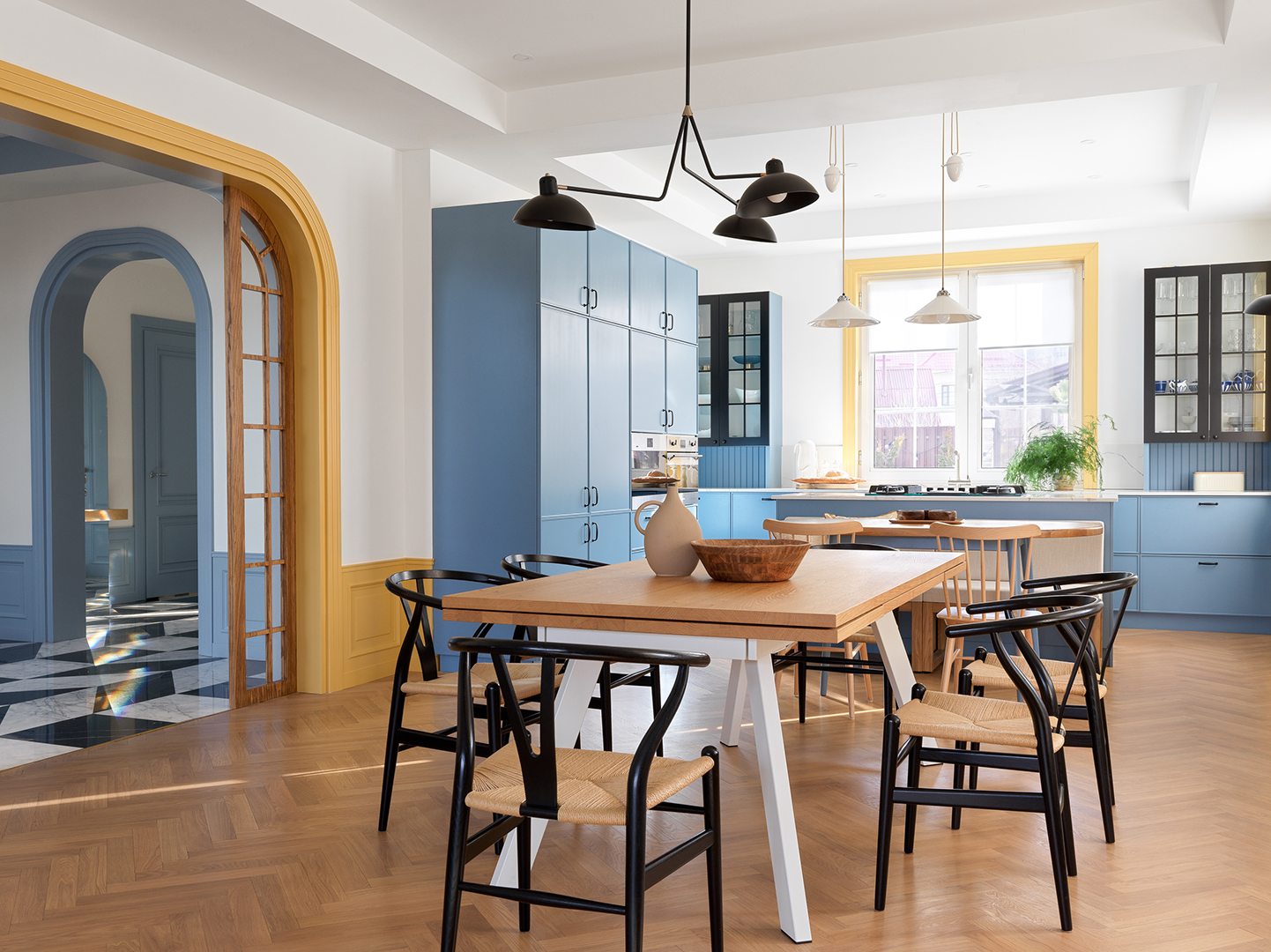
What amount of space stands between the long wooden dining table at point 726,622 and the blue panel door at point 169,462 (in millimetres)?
6913

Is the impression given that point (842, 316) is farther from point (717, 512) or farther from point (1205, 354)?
point (1205, 354)

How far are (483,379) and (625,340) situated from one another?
113 centimetres

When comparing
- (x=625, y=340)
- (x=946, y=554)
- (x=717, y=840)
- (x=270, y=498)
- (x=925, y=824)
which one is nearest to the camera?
(x=717, y=840)

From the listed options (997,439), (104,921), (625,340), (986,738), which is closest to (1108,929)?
(986,738)

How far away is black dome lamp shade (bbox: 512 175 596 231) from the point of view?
3.24 metres

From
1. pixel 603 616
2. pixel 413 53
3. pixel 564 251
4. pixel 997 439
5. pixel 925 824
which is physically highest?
pixel 413 53

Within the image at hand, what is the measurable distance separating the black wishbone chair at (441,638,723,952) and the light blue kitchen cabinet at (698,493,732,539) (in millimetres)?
6151

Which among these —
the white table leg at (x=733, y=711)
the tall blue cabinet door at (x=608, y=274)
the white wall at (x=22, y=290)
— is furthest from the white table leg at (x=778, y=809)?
the white wall at (x=22, y=290)

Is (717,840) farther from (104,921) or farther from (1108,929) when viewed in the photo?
(104,921)

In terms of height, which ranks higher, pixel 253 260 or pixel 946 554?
pixel 253 260

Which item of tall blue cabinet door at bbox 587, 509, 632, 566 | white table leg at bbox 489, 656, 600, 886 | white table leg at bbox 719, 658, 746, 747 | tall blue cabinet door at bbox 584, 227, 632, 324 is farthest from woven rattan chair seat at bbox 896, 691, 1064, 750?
tall blue cabinet door at bbox 584, 227, 632, 324

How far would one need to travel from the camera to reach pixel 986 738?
250cm

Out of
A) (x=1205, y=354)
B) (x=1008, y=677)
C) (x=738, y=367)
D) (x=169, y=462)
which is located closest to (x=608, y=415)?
(x=738, y=367)

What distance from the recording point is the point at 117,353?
8.55m
